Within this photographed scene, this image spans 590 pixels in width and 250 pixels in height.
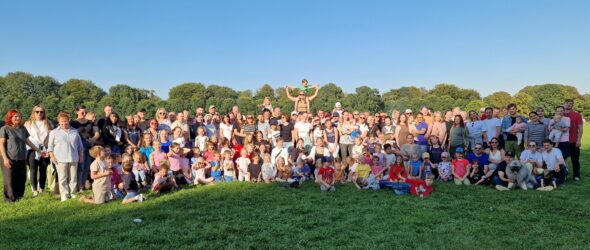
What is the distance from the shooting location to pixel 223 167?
10.7 m

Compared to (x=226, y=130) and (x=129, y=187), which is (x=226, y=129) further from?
(x=129, y=187)

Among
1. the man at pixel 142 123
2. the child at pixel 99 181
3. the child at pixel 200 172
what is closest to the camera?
the child at pixel 99 181

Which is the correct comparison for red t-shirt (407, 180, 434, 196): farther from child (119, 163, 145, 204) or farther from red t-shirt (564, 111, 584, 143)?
child (119, 163, 145, 204)

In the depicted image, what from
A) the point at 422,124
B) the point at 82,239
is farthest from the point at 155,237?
the point at 422,124

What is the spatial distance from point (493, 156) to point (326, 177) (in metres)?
4.63

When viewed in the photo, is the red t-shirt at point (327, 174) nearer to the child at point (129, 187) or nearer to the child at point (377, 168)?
the child at point (377, 168)

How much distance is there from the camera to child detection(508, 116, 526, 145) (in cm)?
1054

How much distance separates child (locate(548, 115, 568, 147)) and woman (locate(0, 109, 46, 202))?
43.3ft

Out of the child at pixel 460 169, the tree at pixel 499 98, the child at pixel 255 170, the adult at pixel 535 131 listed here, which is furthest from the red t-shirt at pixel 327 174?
the tree at pixel 499 98

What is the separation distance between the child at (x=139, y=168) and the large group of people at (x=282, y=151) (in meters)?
0.03

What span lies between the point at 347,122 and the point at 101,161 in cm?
737

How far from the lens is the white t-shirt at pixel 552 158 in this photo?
31.0ft

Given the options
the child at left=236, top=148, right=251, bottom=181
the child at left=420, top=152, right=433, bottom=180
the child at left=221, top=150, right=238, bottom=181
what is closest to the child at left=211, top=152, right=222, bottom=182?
the child at left=221, top=150, right=238, bottom=181

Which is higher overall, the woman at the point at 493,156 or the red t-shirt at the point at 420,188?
the woman at the point at 493,156
